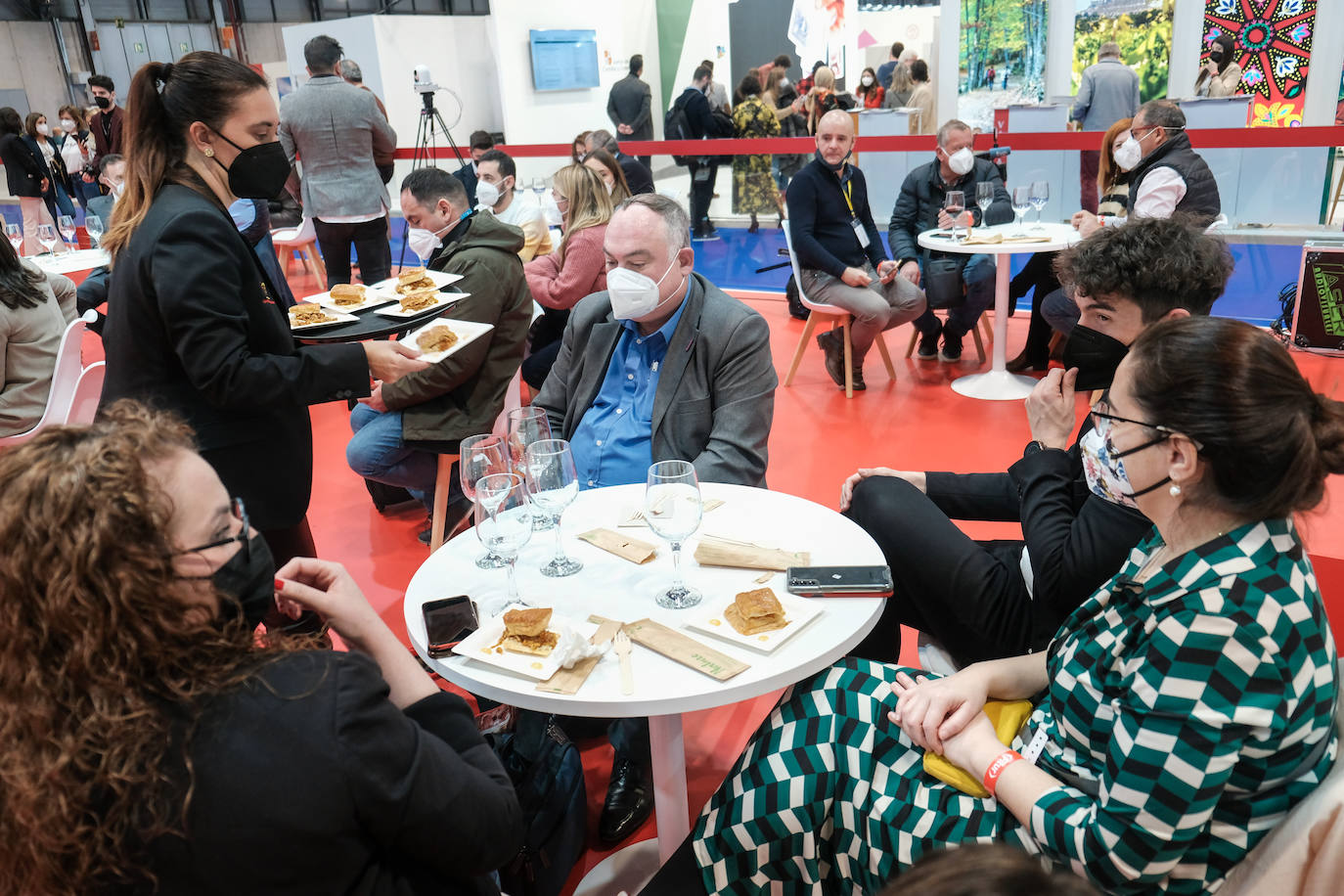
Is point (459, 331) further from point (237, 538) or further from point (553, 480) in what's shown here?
point (237, 538)

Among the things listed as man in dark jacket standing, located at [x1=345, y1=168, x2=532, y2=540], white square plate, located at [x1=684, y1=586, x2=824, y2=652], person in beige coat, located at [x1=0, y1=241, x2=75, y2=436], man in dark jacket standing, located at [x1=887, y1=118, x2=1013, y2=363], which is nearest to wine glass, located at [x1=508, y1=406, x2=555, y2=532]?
white square plate, located at [x1=684, y1=586, x2=824, y2=652]

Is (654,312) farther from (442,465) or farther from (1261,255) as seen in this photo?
(1261,255)

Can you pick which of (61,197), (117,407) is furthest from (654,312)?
(61,197)

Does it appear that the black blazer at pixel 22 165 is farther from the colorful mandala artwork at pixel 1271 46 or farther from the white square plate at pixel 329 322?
the colorful mandala artwork at pixel 1271 46

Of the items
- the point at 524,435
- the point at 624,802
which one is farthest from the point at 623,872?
the point at 524,435

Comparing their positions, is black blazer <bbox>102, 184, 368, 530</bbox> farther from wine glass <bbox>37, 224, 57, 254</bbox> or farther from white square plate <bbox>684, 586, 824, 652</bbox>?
wine glass <bbox>37, 224, 57, 254</bbox>

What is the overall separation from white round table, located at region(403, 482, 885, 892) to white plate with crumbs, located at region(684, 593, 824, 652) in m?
0.01

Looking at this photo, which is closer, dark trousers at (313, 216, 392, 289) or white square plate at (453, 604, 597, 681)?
white square plate at (453, 604, 597, 681)

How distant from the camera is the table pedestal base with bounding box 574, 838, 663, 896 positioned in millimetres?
2191

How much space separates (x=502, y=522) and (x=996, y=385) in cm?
423

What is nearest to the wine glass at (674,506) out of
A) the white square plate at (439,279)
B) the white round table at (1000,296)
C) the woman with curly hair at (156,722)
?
the woman with curly hair at (156,722)

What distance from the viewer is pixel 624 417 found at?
2826mm

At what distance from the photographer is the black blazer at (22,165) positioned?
31.1 feet

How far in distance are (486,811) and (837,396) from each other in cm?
454
